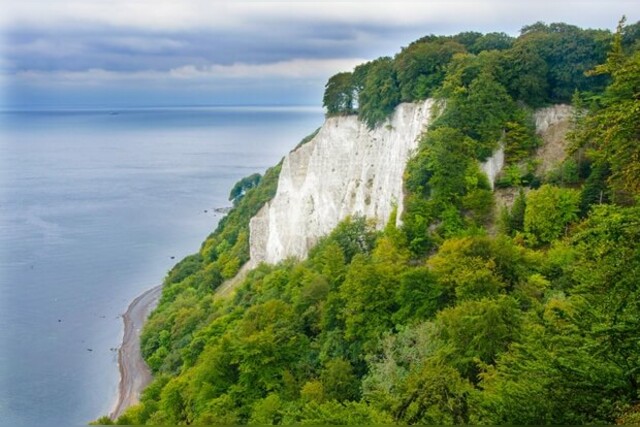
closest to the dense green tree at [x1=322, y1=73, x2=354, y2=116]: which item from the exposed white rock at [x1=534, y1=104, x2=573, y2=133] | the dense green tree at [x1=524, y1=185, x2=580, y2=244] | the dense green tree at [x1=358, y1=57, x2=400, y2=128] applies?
the dense green tree at [x1=358, y1=57, x2=400, y2=128]

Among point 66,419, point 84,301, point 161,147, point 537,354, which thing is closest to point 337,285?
point 537,354

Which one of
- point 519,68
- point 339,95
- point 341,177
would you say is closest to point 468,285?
point 519,68

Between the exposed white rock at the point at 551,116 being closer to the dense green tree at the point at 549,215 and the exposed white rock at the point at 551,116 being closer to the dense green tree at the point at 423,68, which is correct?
the dense green tree at the point at 423,68

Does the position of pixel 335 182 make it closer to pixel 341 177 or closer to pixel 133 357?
pixel 341 177

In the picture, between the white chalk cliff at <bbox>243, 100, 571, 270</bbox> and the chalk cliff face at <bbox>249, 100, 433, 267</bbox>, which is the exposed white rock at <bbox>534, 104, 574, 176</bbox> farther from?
the chalk cliff face at <bbox>249, 100, 433, 267</bbox>

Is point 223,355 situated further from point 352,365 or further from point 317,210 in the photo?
point 317,210

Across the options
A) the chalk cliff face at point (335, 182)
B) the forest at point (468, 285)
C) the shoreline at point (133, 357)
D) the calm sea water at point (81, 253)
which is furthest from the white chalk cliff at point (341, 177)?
the calm sea water at point (81, 253)
